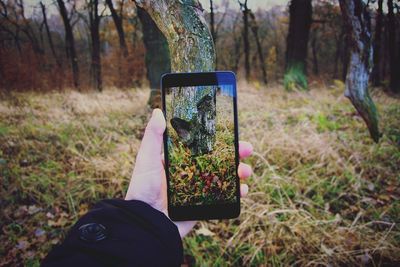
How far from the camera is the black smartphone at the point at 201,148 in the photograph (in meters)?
1.45

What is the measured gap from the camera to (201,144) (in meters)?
1.49

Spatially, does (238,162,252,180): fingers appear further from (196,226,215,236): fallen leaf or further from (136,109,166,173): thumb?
(196,226,215,236): fallen leaf

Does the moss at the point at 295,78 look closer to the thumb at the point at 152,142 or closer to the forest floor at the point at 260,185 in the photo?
the forest floor at the point at 260,185

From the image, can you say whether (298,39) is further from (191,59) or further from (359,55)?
(191,59)

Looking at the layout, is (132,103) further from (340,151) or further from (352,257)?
(352,257)

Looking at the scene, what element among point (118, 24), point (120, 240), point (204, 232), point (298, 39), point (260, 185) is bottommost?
point (204, 232)

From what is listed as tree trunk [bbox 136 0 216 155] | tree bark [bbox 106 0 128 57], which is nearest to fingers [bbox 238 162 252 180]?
tree trunk [bbox 136 0 216 155]

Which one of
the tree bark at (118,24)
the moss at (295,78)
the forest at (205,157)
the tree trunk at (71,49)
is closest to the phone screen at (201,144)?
Answer: the forest at (205,157)

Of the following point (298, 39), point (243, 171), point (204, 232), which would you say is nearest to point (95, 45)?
point (298, 39)

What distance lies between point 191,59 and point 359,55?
260cm

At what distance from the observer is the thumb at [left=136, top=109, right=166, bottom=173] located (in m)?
1.43

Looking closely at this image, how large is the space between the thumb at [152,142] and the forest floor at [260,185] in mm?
1141

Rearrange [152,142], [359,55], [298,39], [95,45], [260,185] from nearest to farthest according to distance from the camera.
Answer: [152,142] < [260,185] < [359,55] < [95,45] < [298,39]

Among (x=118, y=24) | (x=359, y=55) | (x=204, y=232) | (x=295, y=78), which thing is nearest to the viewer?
(x=204, y=232)
